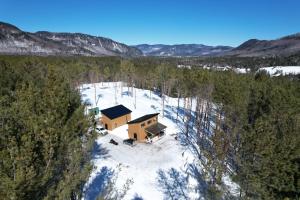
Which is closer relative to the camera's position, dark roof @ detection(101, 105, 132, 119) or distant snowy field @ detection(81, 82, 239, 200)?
distant snowy field @ detection(81, 82, 239, 200)

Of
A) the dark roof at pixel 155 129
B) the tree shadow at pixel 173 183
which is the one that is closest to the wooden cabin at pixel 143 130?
the dark roof at pixel 155 129

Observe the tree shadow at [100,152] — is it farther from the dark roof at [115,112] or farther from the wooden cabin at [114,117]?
the dark roof at [115,112]

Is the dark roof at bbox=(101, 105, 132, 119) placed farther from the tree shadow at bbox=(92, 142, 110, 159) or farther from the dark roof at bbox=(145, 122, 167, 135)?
the tree shadow at bbox=(92, 142, 110, 159)

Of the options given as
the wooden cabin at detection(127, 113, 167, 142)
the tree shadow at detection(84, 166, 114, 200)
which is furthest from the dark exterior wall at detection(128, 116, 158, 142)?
the tree shadow at detection(84, 166, 114, 200)

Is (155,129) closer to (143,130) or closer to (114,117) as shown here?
(143,130)

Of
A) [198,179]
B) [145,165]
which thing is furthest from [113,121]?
[198,179]
